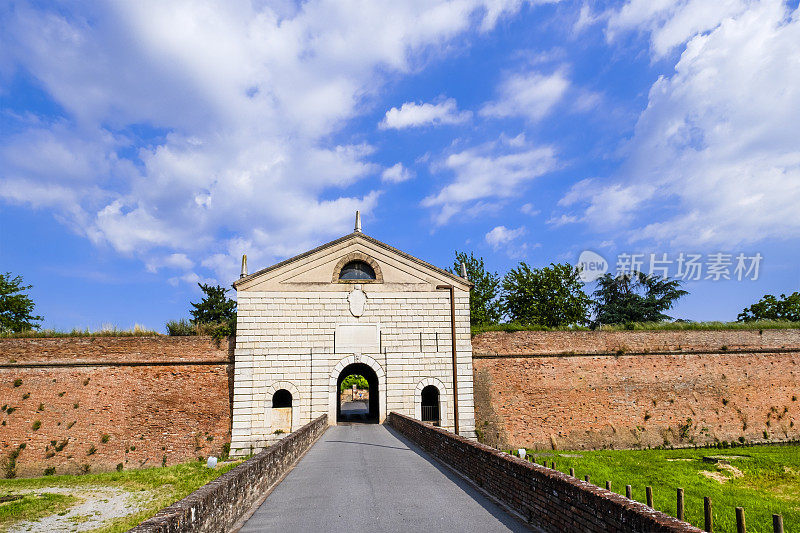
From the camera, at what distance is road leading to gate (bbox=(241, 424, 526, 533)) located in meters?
6.42

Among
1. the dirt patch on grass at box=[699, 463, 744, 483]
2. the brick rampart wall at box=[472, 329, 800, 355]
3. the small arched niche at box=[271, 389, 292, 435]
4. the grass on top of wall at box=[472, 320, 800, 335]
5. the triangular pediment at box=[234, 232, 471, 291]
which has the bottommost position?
the dirt patch on grass at box=[699, 463, 744, 483]

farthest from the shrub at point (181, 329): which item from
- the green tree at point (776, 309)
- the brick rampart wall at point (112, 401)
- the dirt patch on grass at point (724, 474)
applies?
the green tree at point (776, 309)

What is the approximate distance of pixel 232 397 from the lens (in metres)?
20.6

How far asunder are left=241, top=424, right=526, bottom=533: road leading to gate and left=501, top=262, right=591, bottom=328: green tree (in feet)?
84.3

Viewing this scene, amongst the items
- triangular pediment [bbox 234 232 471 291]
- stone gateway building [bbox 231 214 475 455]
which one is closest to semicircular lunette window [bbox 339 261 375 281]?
stone gateway building [bbox 231 214 475 455]

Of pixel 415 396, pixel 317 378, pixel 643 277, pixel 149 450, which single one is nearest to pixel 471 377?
pixel 415 396

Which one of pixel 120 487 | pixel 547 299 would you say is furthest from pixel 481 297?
pixel 120 487

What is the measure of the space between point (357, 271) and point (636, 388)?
13675mm

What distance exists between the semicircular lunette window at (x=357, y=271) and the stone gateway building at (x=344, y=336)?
0.05 m

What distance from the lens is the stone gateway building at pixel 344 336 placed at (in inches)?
799

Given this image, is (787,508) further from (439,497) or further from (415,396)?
(415,396)

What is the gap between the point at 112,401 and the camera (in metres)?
19.9

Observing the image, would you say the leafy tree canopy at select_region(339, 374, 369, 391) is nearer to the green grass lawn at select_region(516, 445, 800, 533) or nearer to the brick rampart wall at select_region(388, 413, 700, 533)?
the green grass lawn at select_region(516, 445, 800, 533)

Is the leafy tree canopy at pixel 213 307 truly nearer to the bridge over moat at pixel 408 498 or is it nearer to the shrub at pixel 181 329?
the shrub at pixel 181 329
